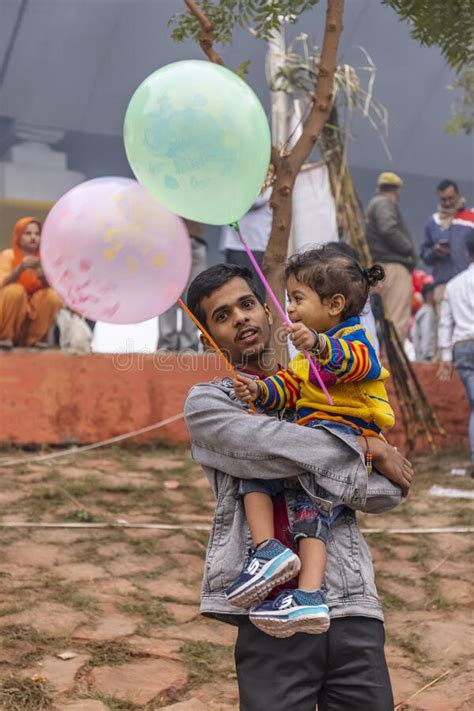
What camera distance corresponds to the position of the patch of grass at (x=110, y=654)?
3.40 metres

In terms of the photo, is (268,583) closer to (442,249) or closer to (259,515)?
(259,515)

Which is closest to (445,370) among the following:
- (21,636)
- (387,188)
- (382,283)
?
(382,283)

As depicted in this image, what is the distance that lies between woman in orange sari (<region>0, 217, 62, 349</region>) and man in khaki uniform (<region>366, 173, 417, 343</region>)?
8.55 feet

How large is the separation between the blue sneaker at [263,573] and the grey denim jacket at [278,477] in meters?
0.09

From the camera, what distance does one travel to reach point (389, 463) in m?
2.13

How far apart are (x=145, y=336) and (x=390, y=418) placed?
19.6 feet

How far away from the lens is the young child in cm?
194

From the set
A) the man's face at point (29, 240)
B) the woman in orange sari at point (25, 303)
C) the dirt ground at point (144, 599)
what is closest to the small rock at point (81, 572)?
the dirt ground at point (144, 599)

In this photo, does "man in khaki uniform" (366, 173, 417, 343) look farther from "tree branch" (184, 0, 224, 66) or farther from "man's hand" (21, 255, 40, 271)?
"tree branch" (184, 0, 224, 66)

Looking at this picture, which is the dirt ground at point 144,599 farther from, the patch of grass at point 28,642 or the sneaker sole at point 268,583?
the sneaker sole at point 268,583

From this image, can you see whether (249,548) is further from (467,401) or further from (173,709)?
(467,401)

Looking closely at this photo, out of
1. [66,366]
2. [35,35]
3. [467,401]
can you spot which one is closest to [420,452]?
[467,401]

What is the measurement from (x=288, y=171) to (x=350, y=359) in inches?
58.0

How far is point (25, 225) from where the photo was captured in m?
7.69
